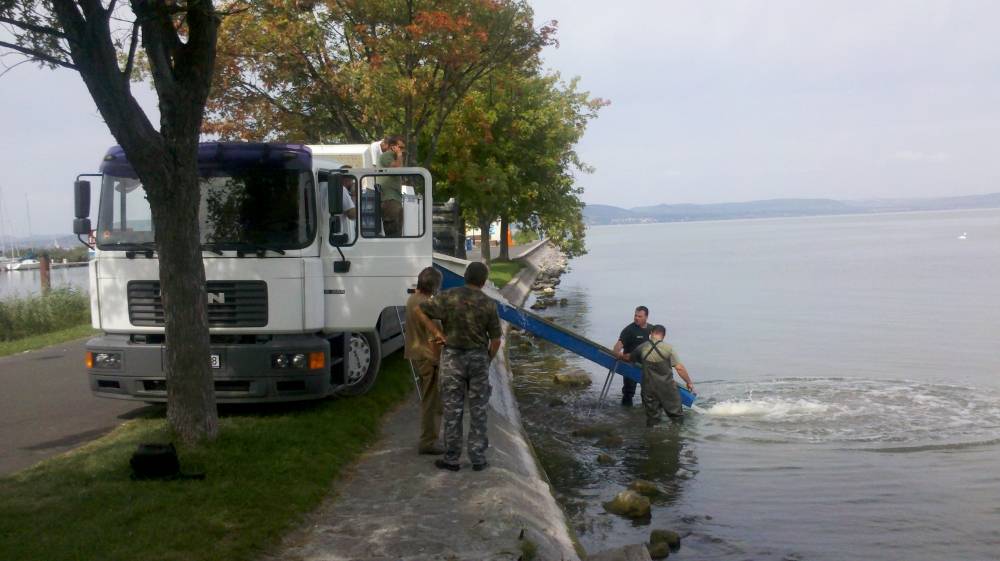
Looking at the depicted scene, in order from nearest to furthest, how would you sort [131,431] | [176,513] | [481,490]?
[176,513] → [481,490] → [131,431]

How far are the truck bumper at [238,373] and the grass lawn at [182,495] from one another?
31 centimetres

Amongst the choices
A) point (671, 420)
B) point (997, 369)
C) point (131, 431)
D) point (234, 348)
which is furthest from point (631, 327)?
point (997, 369)

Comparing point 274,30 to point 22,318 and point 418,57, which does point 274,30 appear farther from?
point 22,318

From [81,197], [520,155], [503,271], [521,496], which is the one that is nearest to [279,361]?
[81,197]

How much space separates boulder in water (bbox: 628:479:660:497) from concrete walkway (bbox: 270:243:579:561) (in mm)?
1980

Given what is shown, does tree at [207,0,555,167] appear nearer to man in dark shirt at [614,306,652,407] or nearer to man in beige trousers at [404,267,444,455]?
man in dark shirt at [614,306,652,407]

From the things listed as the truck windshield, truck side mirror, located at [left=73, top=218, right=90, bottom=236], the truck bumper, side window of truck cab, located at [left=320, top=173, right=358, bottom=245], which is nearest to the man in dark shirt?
side window of truck cab, located at [left=320, top=173, right=358, bottom=245]

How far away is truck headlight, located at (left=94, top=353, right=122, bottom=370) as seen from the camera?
980 cm

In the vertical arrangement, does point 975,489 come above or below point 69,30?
below

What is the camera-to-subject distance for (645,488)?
11188 millimetres

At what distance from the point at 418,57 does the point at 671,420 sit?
9.28 m

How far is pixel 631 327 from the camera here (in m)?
15.3

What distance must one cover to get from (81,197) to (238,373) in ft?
8.30

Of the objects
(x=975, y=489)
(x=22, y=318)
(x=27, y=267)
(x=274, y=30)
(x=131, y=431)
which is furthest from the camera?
(x=27, y=267)
